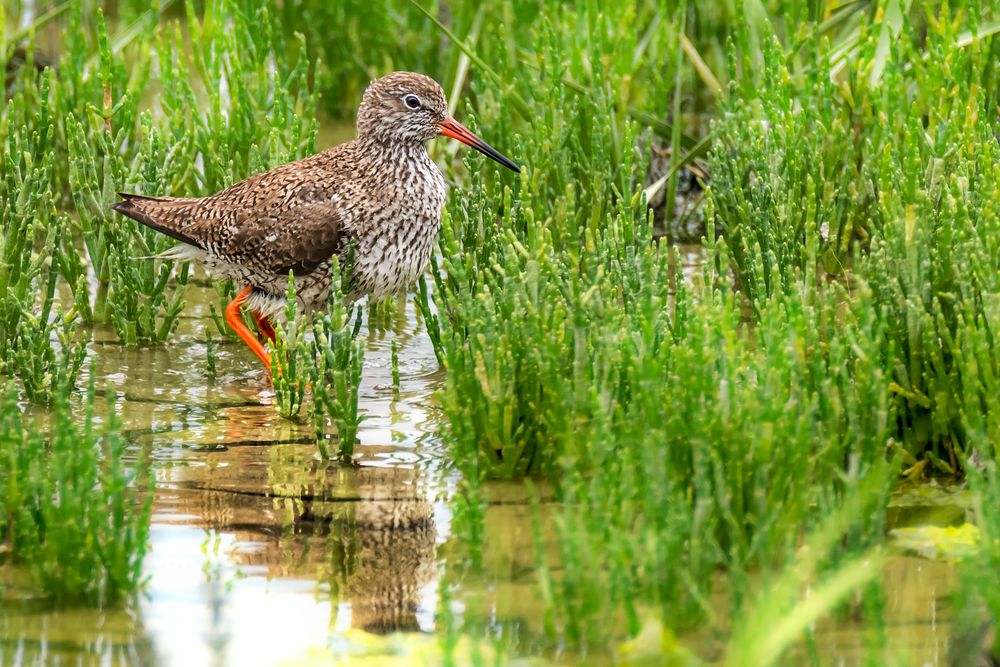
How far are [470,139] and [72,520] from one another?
318 centimetres

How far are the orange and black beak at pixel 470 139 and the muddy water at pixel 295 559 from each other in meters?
1.10

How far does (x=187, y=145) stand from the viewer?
25.7 ft

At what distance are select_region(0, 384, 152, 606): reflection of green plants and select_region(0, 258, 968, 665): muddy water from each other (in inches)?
3.6

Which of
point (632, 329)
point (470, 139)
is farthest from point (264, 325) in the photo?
point (632, 329)

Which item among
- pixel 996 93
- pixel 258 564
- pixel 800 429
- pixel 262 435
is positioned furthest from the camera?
pixel 996 93

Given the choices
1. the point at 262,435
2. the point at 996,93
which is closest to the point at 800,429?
the point at 262,435

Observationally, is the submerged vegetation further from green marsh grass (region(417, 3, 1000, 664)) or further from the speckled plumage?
the speckled plumage

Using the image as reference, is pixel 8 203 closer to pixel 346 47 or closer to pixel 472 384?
pixel 472 384

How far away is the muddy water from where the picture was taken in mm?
4023

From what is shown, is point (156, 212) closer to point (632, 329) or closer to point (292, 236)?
point (292, 236)

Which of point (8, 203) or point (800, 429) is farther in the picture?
point (8, 203)

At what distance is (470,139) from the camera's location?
6746mm

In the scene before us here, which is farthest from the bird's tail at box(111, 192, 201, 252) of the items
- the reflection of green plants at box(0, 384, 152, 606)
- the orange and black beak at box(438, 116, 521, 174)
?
the reflection of green plants at box(0, 384, 152, 606)

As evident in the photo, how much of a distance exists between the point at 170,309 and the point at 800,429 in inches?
140
